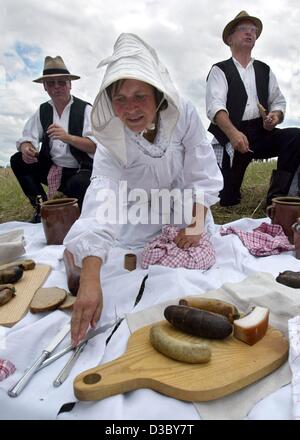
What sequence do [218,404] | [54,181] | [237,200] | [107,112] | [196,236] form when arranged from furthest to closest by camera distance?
[237,200] < [54,181] < [196,236] < [107,112] < [218,404]

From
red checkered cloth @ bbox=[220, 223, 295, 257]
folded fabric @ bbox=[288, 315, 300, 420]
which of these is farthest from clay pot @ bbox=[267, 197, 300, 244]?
folded fabric @ bbox=[288, 315, 300, 420]

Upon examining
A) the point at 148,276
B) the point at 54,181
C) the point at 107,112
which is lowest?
the point at 148,276

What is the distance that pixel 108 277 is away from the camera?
6.19ft

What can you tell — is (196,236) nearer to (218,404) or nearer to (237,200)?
(218,404)

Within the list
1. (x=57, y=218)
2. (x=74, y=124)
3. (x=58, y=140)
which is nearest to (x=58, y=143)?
(x=58, y=140)

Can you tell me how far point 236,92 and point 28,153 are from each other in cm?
206

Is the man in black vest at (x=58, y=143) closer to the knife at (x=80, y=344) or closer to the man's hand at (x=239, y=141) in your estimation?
the man's hand at (x=239, y=141)

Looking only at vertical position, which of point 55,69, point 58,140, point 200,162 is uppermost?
point 55,69

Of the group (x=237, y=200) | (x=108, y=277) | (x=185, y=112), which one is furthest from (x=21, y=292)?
(x=237, y=200)

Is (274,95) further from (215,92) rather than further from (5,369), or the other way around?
(5,369)

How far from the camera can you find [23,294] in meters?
1.67

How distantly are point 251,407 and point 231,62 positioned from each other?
3.49 m

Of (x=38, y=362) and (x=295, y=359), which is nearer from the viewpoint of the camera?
(x=295, y=359)

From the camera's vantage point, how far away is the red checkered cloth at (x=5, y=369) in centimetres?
113
